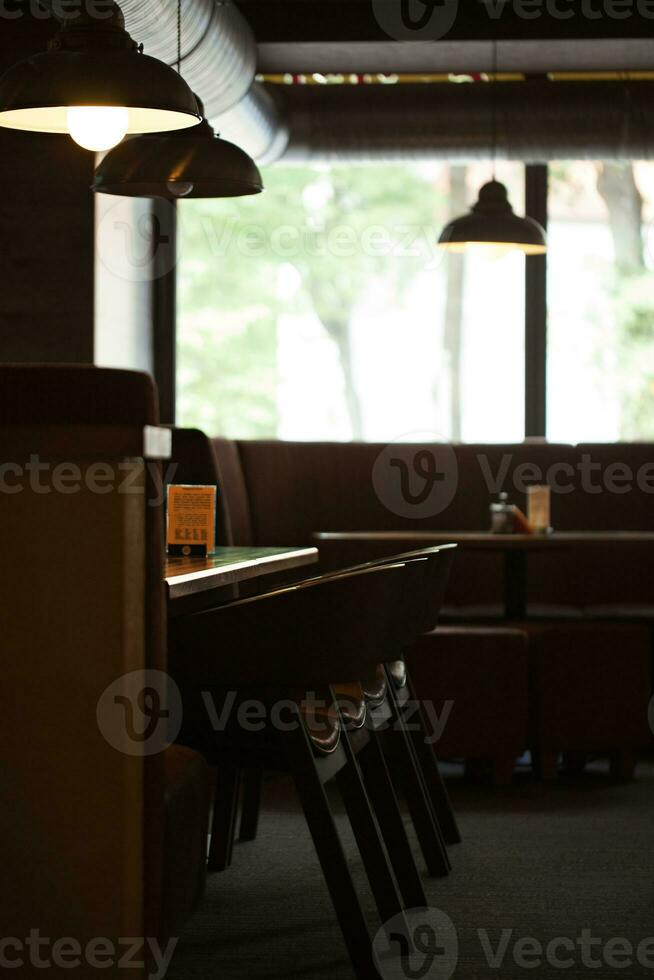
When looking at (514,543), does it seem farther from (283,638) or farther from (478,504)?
(283,638)

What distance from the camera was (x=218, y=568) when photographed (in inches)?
94.8

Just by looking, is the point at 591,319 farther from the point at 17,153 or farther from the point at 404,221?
the point at 17,153

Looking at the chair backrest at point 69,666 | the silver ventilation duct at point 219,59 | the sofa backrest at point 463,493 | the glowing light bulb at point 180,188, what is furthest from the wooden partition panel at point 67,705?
the sofa backrest at point 463,493

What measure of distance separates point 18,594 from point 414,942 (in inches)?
49.5

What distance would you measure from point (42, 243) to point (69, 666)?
11.8 ft

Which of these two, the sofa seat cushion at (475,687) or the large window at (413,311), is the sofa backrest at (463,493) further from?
the sofa seat cushion at (475,687)

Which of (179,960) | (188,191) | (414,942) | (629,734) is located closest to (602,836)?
(629,734)

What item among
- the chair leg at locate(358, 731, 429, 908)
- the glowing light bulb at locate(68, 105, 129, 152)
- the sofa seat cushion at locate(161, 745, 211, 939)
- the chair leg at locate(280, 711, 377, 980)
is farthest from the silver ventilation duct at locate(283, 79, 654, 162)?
the sofa seat cushion at locate(161, 745, 211, 939)

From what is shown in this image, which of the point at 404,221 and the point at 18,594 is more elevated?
the point at 404,221

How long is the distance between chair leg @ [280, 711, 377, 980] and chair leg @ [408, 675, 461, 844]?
0.89 m

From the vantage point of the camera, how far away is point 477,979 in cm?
239

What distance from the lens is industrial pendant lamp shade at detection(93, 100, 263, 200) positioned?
11.0 feet

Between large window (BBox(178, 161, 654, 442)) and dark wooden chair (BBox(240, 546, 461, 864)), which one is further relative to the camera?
large window (BBox(178, 161, 654, 442))

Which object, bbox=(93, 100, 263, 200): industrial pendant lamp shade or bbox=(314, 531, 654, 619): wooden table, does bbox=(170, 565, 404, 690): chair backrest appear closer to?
bbox=(93, 100, 263, 200): industrial pendant lamp shade
